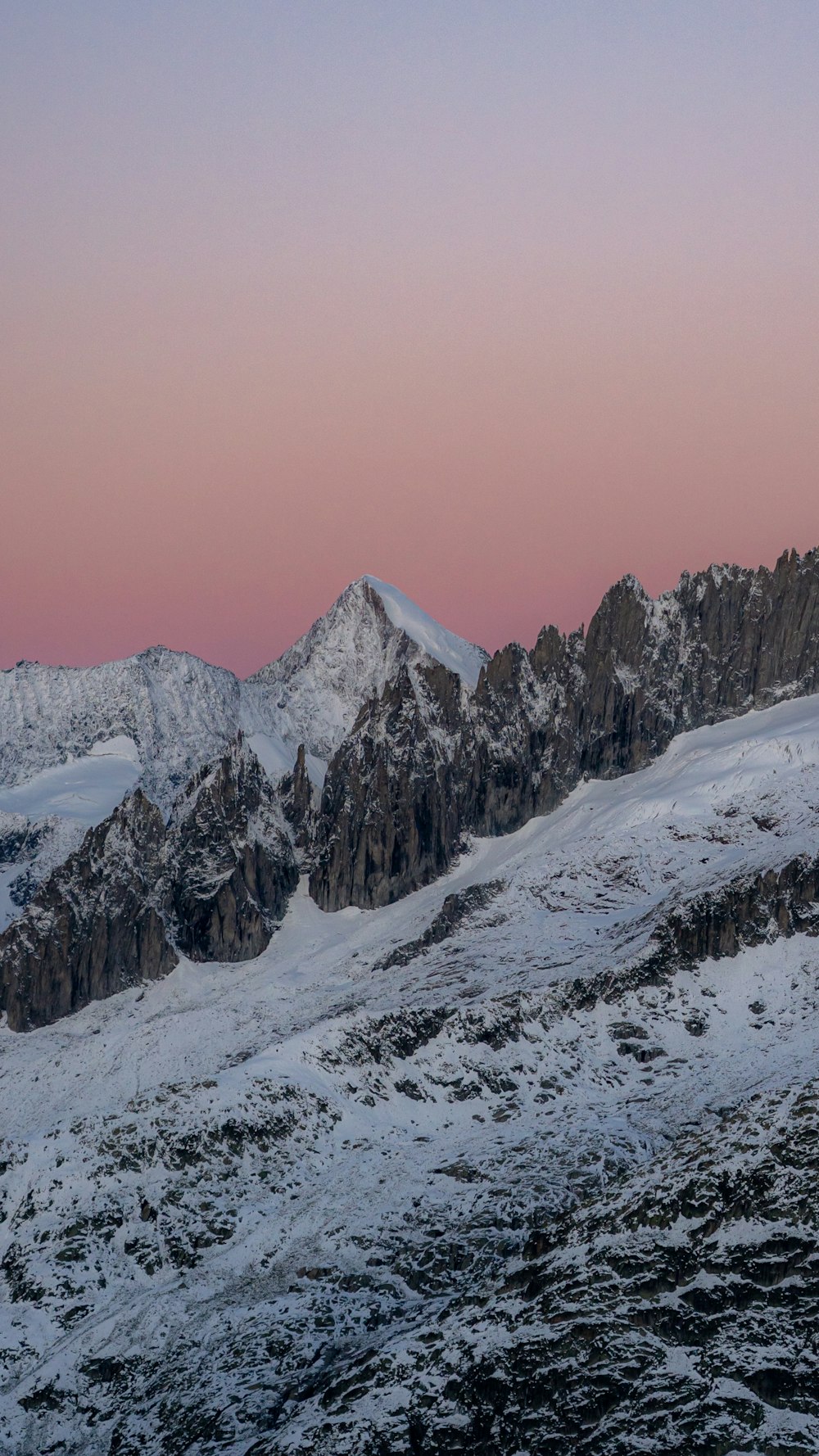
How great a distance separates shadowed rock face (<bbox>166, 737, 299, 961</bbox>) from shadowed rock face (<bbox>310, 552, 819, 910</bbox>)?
278 inches

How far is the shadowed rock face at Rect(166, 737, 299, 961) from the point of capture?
586ft

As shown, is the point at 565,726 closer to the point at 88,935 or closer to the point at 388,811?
the point at 388,811

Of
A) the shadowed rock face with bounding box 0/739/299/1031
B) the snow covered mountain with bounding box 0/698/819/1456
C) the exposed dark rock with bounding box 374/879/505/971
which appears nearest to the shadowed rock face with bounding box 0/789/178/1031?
the shadowed rock face with bounding box 0/739/299/1031

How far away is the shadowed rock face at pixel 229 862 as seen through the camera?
179m

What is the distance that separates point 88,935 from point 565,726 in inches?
2858

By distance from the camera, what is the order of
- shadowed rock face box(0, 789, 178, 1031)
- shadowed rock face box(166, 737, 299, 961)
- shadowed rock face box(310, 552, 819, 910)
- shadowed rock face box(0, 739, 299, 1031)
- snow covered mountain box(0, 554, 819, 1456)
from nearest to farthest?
snow covered mountain box(0, 554, 819, 1456)
shadowed rock face box(0, 789, 178, 1031)
shadowed rock face box(0, 739, 299, 1031)
shadowed rock face box(166, 737, 299, 961)
shadowed rock face box(310, 552, 819, 910)

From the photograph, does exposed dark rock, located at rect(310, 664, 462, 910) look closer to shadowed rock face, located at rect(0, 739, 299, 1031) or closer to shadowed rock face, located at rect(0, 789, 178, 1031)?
shadowed rock face, located at rect(0, 739, 299, 1031)

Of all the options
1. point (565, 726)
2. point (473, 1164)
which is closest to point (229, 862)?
point (565, 726)

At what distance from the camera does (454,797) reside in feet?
627

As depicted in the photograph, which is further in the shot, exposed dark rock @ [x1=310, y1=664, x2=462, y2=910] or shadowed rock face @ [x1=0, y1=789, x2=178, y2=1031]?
exposed dark rock @ [x1=310, y1=664, x2=462, y2=910]

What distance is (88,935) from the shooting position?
181500 mm

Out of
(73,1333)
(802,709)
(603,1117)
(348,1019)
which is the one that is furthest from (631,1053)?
(802,709)

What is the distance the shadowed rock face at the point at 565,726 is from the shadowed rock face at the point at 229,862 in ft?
23.2

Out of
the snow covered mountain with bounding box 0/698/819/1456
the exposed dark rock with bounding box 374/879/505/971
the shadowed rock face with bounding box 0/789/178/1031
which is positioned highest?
the shadowed rock face with bounding box 0/789/178/1031
